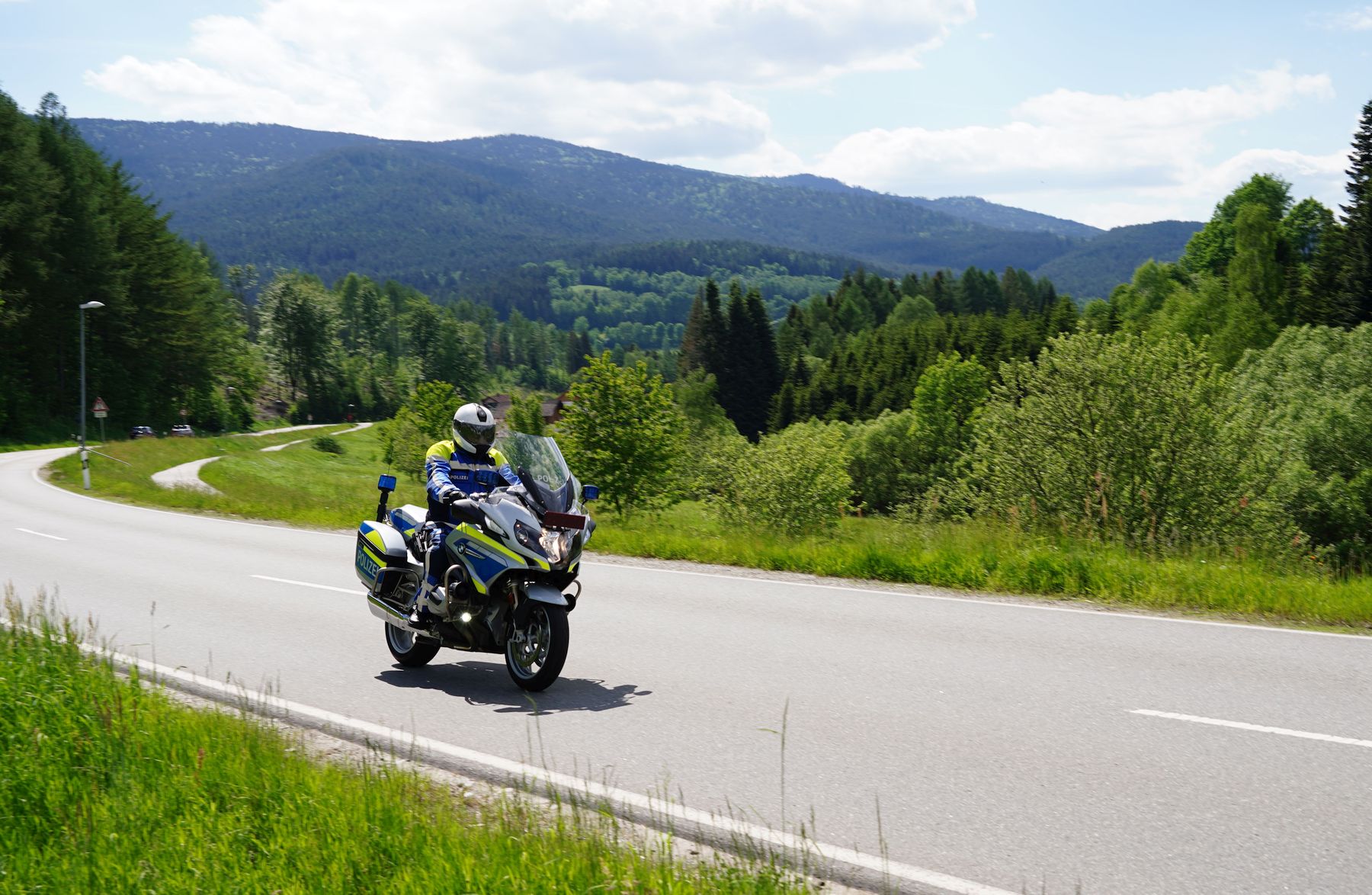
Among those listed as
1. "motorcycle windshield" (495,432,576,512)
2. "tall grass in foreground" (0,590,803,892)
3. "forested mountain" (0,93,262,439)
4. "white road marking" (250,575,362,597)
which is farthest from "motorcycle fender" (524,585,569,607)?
"forested mountain" (0,93,262,439)

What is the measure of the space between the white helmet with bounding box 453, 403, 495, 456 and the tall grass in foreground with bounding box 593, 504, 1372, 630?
5.75 m

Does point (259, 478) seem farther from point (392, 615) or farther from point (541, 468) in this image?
point (541, 468)

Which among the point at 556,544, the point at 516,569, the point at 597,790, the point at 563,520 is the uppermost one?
the point at 563,520

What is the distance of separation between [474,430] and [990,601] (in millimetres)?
5459

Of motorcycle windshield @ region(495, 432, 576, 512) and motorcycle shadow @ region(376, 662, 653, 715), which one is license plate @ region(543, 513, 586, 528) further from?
motorcycle shadow @ region(376, 662, 653, 715)

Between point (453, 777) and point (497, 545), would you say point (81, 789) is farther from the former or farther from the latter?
point (497, 545)

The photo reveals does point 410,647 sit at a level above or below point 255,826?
below

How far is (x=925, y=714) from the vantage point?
21.7 feet

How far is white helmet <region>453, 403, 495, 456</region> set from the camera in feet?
26.1

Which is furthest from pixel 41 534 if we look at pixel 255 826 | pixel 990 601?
pixel 255 826

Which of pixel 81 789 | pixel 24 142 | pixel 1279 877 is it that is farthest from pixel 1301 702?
pixel 24 142

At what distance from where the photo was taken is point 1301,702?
659 cm

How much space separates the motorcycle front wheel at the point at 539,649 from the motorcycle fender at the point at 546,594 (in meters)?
0.06

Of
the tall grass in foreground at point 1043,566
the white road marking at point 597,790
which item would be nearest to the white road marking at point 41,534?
the tall grass in foreground at point 1043,566
